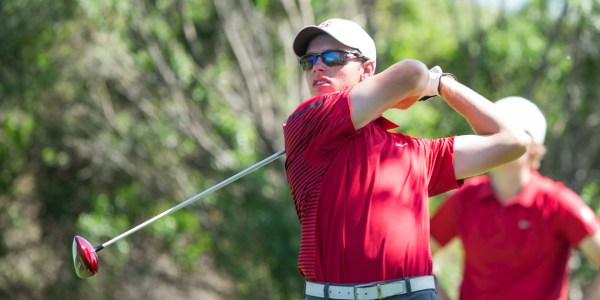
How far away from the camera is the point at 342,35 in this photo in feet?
15.3

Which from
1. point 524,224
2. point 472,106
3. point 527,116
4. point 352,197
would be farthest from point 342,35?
point 527,116

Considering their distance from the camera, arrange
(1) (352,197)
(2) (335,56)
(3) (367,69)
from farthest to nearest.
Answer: (3) (367,69) < (2) (335,56) < (1) (352,197)

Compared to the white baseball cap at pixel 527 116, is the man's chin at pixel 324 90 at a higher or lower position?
higher

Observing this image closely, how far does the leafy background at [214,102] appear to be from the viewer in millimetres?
13594

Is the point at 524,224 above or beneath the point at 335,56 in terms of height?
beneath

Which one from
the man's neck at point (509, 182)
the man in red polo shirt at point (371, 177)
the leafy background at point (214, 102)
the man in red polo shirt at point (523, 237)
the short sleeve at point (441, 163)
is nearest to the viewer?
the man in red polo shirt at point (371, 177)

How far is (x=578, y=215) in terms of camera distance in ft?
19.8

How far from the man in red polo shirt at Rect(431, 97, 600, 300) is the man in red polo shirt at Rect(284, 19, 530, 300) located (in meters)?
1.65

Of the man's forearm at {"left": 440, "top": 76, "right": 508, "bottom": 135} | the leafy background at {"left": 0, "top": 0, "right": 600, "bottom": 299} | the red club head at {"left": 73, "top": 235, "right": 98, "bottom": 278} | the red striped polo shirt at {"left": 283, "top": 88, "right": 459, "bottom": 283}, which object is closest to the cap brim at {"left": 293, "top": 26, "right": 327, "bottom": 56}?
the red striped polo shirt at {"left": 283, "top": 88, "right": 459, "bottom": 283}

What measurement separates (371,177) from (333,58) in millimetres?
557

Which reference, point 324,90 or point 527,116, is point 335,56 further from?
point 527,116

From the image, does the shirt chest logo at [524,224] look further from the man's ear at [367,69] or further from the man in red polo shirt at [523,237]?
the man's ear at [367,69]

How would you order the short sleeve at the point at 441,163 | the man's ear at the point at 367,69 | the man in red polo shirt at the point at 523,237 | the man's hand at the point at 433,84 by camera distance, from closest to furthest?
the man's hand at the point at 433,84 < the short sleeve at the point at 441,163 < the man's ear at the point at 367,69 < the man in red polo shirt at the point at 523,237

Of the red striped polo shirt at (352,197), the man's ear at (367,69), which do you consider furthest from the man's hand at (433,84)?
the man's ear at (367,69)
